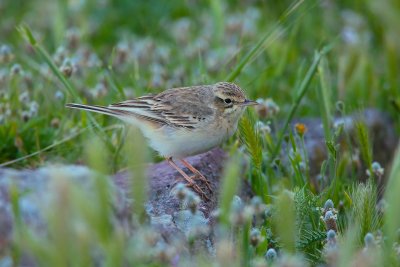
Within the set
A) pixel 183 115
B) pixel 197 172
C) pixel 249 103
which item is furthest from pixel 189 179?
→ pixel 249 103

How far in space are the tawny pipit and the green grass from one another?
0.16 meters

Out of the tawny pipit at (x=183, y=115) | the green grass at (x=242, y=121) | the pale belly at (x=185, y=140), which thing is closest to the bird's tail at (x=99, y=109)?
the tawny pipit at (x=183, y=115)

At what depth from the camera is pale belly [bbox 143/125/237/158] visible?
4.77m

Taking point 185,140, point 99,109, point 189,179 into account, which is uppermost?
point 99,109

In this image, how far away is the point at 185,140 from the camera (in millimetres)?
4812

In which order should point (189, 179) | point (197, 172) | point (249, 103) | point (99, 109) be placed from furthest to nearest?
point (249, 103)
point (99, 109)
point (197, 172)
point (189, 179)

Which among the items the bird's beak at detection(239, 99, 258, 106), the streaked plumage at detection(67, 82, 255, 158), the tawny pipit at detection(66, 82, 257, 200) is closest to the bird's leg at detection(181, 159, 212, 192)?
the tawny pipit at detection(66, 82, 257, 200)

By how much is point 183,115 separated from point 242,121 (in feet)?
3.24

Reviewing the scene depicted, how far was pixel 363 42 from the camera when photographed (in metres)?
8.20

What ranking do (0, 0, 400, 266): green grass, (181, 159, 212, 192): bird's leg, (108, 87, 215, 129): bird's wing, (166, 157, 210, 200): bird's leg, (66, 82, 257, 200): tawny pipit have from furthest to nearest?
1. (108, 87, 215, 129): bird's wing
2. (66, 82, 257, 200): tawny pipit
3. (181, 159, 212, 192): bird's leg
4. (166, 157, 210, 200): bird's leg
5. (0, 0, 400, 266): green grass

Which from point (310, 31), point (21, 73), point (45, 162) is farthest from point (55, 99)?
point (310, 31)

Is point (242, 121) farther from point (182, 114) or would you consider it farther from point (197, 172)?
→ point (182, 114)

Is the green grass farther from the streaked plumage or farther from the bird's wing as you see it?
the bird's wing

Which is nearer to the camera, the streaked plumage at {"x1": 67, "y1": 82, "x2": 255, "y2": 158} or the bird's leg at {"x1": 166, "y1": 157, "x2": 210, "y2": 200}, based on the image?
the bird's leg at {"x1": 166, "y1": 157, "x2": 210, "y2": 200}
